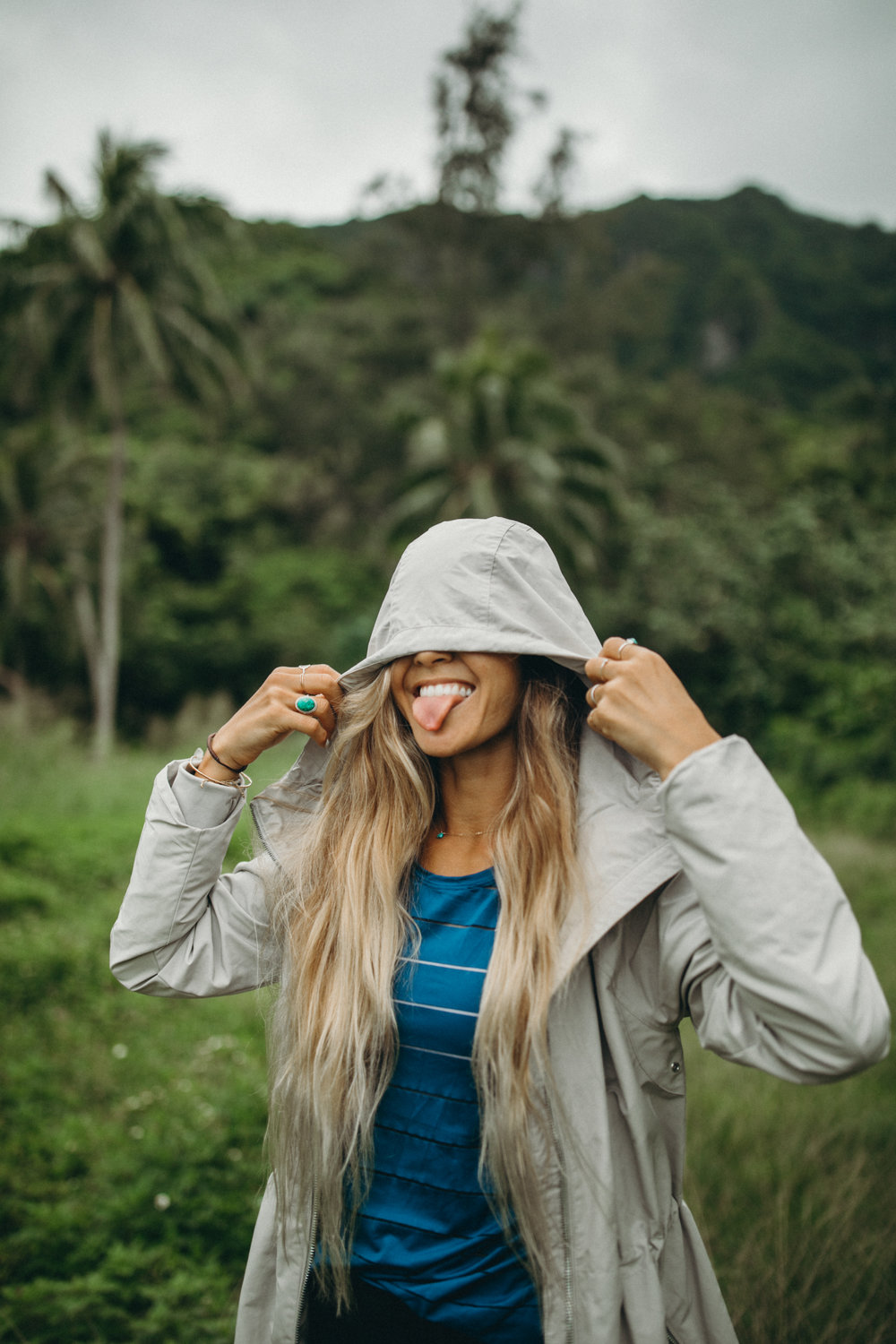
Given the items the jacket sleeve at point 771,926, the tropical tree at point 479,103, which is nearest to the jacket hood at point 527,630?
the jacket sleeve at point 771,926

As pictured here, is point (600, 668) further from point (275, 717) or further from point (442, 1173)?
point (442, 1173)

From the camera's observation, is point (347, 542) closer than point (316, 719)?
No

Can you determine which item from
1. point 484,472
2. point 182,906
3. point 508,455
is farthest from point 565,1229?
point 484,472

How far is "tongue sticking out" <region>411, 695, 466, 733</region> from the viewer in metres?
1.67

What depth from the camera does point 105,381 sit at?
17375mm

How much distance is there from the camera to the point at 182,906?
1685 mm

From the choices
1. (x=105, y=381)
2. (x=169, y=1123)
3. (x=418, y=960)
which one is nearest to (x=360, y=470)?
(x=105, y=381)

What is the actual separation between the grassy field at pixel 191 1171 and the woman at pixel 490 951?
36 cm

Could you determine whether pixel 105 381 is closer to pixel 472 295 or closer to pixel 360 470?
pixel 360 470

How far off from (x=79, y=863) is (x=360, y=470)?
23665 mm

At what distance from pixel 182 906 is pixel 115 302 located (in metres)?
18.2

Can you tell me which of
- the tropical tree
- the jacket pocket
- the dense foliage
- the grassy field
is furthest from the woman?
the tropical tree

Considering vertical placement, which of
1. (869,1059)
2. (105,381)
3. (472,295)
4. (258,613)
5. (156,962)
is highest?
(472,295)

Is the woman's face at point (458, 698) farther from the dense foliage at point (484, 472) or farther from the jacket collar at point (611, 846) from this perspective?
the dense foliage at point (484, 472)
